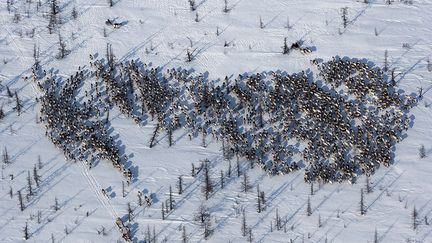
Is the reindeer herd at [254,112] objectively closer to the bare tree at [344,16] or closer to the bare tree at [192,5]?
the bare tree at [344,16]

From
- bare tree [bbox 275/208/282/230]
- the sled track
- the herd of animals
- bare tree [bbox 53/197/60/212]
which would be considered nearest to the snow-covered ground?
the sled track

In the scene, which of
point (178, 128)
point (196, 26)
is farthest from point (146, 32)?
point (178, 128)

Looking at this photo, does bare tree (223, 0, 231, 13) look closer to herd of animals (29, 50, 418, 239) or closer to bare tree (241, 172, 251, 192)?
herd of animals (29, 50, 418, 239)

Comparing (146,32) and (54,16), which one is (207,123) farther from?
(54,16)

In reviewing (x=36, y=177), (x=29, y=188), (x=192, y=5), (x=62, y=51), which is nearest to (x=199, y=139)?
(x=36, y=177)

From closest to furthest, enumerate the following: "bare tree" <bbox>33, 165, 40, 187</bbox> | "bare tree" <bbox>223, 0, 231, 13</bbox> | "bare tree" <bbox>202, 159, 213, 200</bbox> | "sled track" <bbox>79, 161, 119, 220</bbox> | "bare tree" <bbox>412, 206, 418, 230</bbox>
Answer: "bare tree" <bbox>412, 206, 418, 230</bbox> < "sled track" <bbox>79, 161, 119, 220</bbox> < "bare tree" <bbox>202, 159, 213, 200</bbox> < "bare tree" <bbox>33, 165, 40, 187</bbox> < "bare tree" <bbox>223, 0, 231, 13</bbox>
